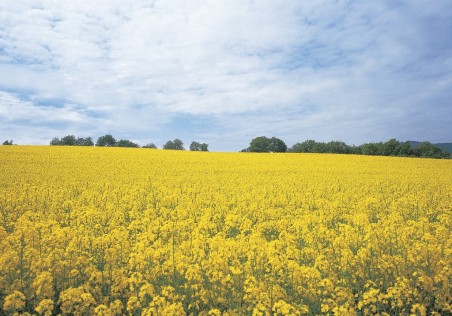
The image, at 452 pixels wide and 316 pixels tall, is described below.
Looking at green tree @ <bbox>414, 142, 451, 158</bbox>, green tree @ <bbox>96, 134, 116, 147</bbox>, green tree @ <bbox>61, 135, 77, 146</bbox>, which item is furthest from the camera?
green tree @ <bbox>61, 135, 77, 146</bbox>

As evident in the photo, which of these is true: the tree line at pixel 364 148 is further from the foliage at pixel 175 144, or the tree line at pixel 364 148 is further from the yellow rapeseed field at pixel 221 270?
the yellow rapeseed field at pixel 221 270

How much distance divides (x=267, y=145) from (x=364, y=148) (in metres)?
22.0

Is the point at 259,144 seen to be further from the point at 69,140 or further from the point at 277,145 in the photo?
the point at 69,140

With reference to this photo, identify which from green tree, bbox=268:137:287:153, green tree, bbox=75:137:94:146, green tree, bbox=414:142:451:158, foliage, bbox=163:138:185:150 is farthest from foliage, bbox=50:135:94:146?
green tree, bbox=414:142:451:158

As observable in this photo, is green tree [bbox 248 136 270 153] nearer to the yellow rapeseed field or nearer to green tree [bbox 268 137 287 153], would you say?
green tree [bbox 268 137 287 153]

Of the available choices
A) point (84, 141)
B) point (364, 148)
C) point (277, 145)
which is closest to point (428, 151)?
point (364, 148)

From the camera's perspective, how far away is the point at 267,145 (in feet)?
272

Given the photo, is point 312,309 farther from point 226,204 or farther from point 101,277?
point 226,204

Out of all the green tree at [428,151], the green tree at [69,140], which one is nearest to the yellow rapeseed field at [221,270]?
the green tree at [428,151]

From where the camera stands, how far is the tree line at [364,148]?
243 ft

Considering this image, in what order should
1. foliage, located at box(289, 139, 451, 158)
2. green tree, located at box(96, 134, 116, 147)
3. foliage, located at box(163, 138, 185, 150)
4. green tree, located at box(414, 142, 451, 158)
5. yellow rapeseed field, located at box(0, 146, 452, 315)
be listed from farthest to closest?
foliage, located at box(163, 138, 185, 150), green tree, located at box(96, 134, 116, 147), foliage, located at box(289, 139, 451, 158), green tree, located at box(414, 142, 451, 158), yellow rapeseed field, located at box(0, 146, 452, 315)

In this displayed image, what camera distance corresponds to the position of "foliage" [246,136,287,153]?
269 ft

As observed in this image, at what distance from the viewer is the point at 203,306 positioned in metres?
6.39

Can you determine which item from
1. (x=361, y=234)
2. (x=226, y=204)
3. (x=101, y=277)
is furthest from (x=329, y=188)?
(x=101, y=277)
